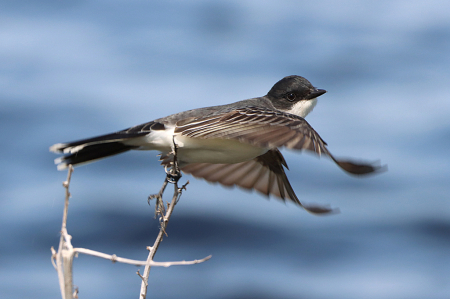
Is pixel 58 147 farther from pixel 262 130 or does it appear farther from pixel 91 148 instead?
pixel 262 130

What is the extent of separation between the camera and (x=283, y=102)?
306 inches

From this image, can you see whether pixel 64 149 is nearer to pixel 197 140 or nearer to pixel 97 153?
pixel 97 153

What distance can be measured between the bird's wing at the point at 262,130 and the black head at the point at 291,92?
4.89 feet

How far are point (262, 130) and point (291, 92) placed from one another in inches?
87.5

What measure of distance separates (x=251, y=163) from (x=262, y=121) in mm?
2301

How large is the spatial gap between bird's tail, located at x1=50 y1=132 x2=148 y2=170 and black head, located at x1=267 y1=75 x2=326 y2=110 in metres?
2.56

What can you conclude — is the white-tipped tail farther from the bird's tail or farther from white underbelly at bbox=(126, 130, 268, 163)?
white underbelly at bbox=(126, 130, 268, 163)

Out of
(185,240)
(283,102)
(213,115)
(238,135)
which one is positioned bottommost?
(238,135)

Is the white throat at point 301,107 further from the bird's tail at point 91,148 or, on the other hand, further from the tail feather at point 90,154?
the tail feather at point 90,154

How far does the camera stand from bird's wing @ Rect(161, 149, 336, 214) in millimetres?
7801

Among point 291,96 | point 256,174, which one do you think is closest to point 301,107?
point 291,96

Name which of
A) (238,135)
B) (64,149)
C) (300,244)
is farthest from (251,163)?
(300,244)

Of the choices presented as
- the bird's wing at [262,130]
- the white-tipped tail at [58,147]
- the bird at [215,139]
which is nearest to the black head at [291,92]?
the bird at [215,139]

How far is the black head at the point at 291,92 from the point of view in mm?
7656
